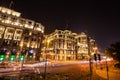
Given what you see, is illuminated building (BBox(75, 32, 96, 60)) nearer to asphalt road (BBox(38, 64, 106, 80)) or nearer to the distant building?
the distant building

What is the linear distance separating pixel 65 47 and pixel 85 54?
90.5ft

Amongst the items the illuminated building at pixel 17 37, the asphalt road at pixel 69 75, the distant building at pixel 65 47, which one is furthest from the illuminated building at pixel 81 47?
the asphalt road at pixel 69 75

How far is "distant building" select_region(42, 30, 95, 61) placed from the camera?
281 feet

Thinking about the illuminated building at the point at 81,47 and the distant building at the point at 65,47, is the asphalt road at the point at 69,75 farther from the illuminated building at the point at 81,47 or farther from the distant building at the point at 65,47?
the illuminated building at the point at 81,47

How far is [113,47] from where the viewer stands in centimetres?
3109

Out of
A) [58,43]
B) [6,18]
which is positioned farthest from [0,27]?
[58,43]

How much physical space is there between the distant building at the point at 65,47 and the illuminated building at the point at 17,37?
15.5 m

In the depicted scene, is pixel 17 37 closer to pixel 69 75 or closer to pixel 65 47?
pixel 65 47

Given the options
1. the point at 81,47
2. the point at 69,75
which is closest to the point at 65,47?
the point at 81,47

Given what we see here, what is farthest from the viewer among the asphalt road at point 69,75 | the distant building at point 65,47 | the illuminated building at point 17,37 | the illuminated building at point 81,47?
the illuminated building at point 81,47

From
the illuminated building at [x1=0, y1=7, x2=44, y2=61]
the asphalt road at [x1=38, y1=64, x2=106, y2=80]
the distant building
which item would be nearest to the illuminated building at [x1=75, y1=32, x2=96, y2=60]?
the distant building

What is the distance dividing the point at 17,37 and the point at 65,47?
41622 millimetres

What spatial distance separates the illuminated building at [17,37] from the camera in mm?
52781

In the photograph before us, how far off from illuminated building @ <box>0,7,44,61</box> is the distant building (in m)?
15.5
